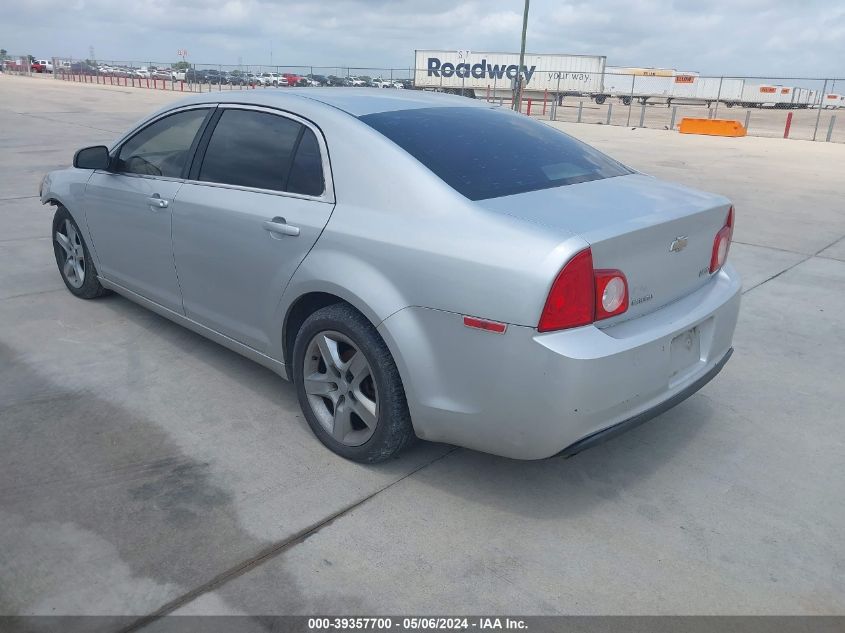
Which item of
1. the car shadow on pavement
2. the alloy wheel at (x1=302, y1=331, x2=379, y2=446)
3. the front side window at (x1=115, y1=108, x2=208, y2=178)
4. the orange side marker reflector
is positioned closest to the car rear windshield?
the orange side marker reflector

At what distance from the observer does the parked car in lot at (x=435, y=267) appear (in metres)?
2.52

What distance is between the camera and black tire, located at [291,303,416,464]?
2.87 meters

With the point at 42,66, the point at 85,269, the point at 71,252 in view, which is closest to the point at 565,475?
the point at 85,269

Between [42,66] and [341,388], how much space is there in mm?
79901

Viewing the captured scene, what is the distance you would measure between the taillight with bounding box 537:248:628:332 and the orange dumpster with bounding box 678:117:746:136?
2215 centimetres

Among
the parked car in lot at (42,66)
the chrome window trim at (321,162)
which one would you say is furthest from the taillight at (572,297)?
the parked car in lot at (42,66)

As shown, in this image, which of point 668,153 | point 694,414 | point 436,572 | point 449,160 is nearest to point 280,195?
point 449,160

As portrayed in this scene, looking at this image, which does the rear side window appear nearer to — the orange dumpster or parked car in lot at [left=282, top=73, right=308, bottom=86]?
the orange dumpster

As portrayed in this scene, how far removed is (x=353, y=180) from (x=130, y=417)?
163 cm

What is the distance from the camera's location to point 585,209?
2.81 metres

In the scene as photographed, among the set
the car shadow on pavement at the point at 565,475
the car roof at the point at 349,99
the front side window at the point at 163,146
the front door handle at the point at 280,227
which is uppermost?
the car roof at the point at 349,99

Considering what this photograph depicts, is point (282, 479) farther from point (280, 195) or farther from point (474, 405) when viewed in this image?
point (280, 195)

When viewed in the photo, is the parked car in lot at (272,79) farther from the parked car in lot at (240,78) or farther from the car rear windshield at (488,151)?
the car rear windshield at (488,151)

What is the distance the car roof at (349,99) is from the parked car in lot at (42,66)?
77487 millimetres
